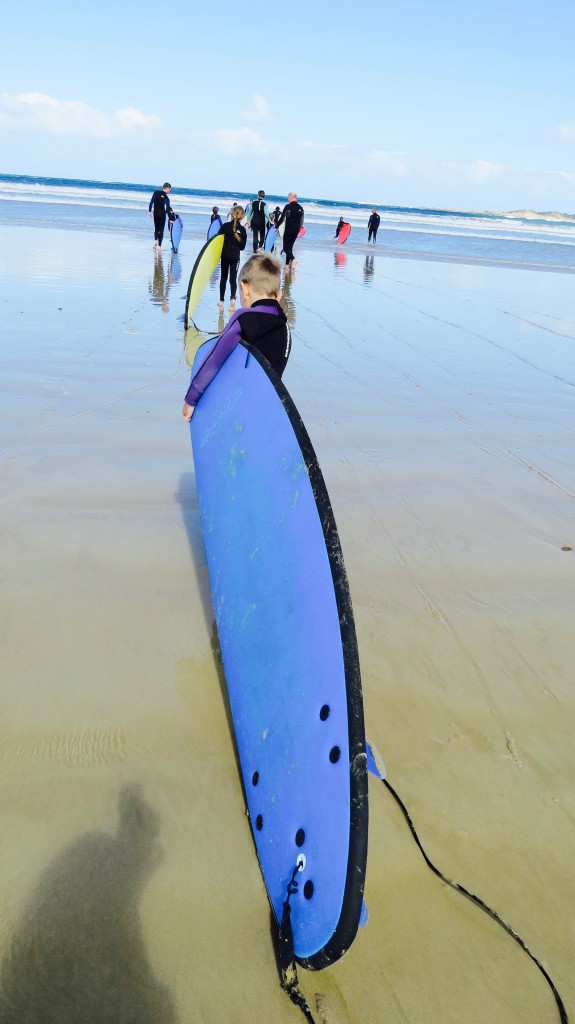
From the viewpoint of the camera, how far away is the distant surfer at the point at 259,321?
279cm

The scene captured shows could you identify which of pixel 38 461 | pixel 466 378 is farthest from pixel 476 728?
pixel 466 378

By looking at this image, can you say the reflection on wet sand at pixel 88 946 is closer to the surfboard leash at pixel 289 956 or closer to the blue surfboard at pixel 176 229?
the surfboard leash at pixel 289 956

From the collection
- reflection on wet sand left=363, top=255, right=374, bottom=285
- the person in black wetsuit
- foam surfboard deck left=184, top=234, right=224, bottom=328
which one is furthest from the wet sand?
reflection on wet sand left=363, top=255, right=374, bottom=285

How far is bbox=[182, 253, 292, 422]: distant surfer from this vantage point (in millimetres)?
2795

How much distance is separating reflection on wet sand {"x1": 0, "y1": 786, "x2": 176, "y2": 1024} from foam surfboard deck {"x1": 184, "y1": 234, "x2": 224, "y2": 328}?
7.28 metres

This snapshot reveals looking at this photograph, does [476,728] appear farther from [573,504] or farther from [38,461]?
[38,461]

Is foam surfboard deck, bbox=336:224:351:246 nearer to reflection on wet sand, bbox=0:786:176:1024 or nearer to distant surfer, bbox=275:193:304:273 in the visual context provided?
distant surfer, bbox=275:193:304:273

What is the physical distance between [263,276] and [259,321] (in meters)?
0.25

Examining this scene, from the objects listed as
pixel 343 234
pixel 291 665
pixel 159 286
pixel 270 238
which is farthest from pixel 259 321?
pixel 343 234

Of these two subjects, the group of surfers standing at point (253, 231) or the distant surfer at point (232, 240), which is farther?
the group of surfers standing at point (253, 231)

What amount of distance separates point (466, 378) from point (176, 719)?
605 centimetres

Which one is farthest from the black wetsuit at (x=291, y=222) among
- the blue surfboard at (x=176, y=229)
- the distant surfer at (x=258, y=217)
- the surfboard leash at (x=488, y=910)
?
the surfboard leash at (x=488, y=910)

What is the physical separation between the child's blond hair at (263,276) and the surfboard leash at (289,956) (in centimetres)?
234

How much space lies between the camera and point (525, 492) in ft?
14.8
